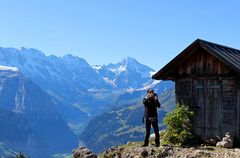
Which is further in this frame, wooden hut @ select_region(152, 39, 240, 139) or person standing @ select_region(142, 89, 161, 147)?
wooden hut @ select_region(152, 39, 240, 139)

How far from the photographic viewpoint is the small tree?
82.7ft

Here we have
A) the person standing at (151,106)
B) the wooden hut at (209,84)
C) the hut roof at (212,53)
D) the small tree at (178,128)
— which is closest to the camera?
the person standing at (151,106)

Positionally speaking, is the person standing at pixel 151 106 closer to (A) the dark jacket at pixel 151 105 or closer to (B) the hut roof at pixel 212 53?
(A) the dark jacket at pixel 151 105

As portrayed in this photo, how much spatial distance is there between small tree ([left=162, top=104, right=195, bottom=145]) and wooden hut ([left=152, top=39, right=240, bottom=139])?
136 cm

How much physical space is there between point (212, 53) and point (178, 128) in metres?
4.55

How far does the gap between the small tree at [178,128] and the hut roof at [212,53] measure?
3074 mm

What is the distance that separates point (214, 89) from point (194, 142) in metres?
3.23

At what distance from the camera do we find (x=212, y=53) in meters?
25.5

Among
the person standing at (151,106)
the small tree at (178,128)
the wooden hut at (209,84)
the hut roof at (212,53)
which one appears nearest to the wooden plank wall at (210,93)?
the wooden hut at (209,84)

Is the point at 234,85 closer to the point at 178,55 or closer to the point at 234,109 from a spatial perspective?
the point at 234,109

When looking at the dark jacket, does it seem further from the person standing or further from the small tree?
the small tree

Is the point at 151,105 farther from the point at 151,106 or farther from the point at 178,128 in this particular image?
the point at 178,128

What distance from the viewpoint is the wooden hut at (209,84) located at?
83.3 feet

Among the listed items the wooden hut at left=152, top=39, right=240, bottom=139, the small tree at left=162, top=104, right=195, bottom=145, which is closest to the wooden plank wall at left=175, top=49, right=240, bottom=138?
the wooden hut at left=152, top=39, right=240, bottom=139
